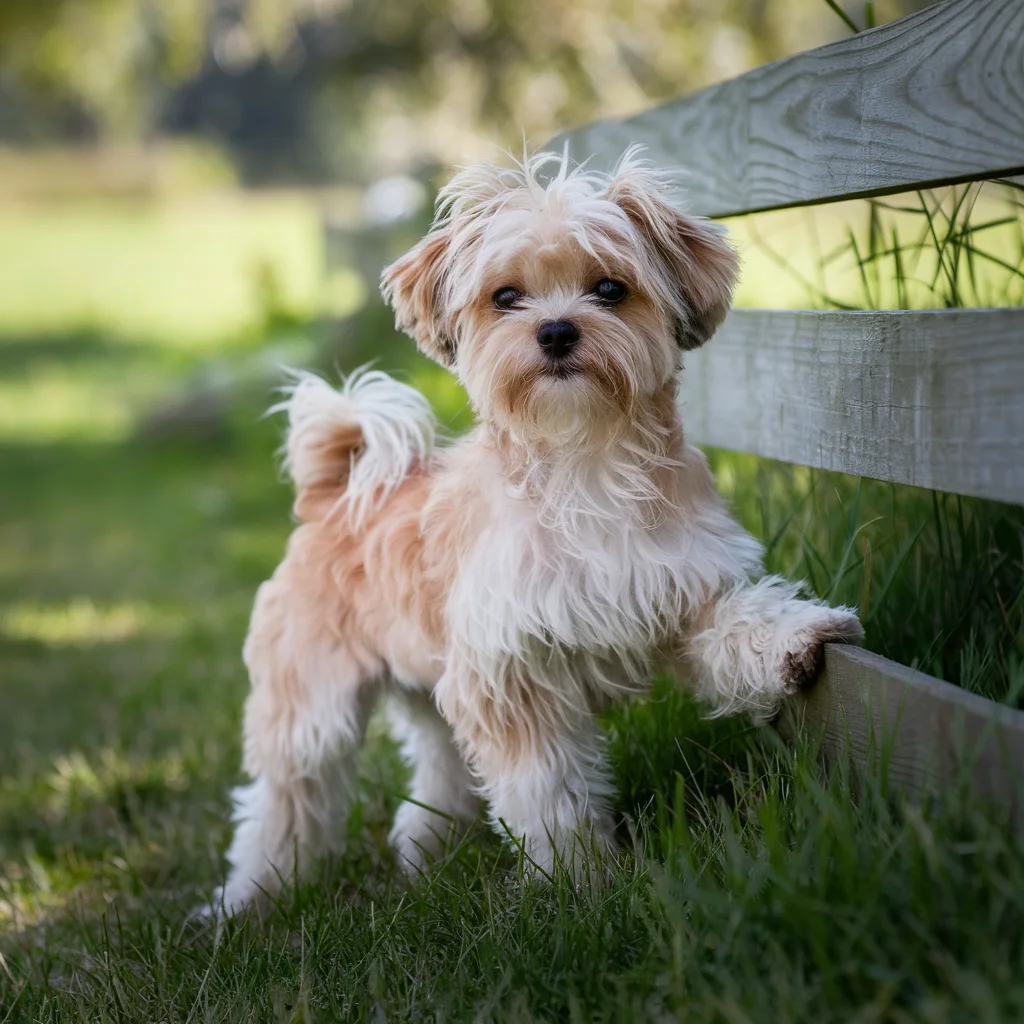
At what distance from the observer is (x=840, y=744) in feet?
8.95

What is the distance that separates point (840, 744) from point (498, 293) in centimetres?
132

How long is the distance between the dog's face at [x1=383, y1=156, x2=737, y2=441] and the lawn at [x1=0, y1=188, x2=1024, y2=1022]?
62cm

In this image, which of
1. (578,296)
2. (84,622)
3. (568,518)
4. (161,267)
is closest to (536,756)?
(568,518)

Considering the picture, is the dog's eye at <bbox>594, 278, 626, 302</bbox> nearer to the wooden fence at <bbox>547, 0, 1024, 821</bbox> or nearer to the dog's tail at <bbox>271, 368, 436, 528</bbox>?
the wooden fence at <bbox>547, 0, 1024, 821</bbox>

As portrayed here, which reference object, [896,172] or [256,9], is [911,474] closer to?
[896,172]

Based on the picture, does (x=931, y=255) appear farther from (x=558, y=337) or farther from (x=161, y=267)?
(x=161, y=267)

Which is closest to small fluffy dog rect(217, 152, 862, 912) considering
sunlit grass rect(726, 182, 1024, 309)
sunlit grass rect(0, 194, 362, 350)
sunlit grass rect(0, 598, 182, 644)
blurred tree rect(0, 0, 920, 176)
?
sunlit grass rect(726, 182, 1024, 309)

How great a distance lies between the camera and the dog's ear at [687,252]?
3.10 m

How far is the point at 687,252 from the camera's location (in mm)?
3131

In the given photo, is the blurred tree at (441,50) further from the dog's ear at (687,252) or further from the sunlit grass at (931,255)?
the dog's ear at (687,252)

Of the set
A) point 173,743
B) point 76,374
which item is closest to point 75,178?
point 76,374

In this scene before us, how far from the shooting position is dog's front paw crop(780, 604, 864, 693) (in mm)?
2734

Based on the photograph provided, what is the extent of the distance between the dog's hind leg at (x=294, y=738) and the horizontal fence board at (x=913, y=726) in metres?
1.34

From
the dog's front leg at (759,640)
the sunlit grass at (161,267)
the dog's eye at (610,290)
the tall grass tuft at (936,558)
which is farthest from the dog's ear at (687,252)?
the sunlit grass at (161,267)
